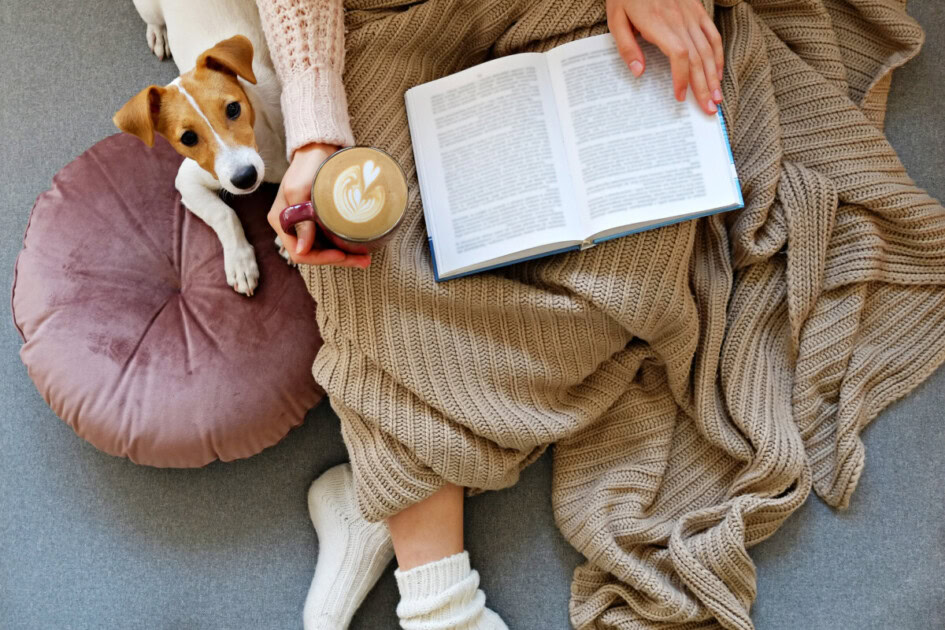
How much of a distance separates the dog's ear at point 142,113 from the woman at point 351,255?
0.17 meters

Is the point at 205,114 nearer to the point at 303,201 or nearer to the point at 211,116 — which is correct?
the point at 211,116

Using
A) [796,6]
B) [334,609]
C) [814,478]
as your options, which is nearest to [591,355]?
[814,478]

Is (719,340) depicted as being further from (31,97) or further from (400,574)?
(31,97)

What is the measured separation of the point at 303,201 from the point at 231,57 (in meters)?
0.23

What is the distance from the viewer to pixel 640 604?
1159 mm

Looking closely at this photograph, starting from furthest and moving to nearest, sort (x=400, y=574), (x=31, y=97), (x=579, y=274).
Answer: (x=31, y=97), (x=400, y=574), (x=579, y=274)

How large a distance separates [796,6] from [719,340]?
1.97ft

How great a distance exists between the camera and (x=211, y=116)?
3.18ft

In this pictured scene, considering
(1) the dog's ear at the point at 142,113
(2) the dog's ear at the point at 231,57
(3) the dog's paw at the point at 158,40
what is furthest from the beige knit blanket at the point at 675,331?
(3) the dog's paw at the point at 158,40

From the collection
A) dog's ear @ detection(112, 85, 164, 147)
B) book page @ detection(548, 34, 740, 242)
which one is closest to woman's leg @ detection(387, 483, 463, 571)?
book page @ detection(548, 34, 740, 242)

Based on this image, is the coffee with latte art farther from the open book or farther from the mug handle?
the open book

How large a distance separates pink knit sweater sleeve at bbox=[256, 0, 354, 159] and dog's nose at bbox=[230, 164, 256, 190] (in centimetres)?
6

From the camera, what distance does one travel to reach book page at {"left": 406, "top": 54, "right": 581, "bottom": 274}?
3.36ft

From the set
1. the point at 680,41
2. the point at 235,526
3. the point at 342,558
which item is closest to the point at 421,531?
the point at 342,558
